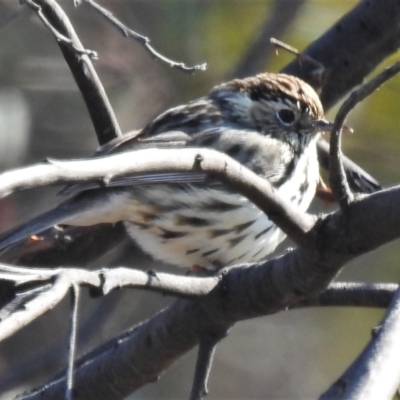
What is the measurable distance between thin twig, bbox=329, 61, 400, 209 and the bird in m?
1.17

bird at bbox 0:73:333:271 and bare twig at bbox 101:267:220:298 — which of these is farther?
bird at bbox 0:73:333:271

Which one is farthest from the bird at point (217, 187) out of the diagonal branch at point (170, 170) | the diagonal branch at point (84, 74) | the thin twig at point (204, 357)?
the diagonal branch at point (170, 170)

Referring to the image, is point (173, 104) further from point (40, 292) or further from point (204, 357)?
point (40, 292)

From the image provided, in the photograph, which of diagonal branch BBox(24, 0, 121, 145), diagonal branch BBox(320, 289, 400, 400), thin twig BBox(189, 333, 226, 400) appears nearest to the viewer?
diagonal branch BBox(320, 289, 400, 400)

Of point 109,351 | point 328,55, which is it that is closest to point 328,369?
point 328,55

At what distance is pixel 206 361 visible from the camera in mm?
3508

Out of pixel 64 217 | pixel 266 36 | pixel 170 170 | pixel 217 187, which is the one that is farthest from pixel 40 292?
pixel 266 36

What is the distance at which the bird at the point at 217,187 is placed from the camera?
4000 millimetres

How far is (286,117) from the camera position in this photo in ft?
14.9

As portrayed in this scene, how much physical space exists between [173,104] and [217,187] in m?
2.19

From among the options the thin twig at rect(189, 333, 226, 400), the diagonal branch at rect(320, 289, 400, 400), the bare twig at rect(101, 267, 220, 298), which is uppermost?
the bare twig at rect(101, 267, 220, 298)

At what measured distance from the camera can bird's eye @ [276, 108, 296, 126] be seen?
4.51 m

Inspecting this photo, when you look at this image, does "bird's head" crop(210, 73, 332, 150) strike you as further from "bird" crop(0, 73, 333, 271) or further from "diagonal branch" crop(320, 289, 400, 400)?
"diagonal branch" crop(320, 289, 400, 400)

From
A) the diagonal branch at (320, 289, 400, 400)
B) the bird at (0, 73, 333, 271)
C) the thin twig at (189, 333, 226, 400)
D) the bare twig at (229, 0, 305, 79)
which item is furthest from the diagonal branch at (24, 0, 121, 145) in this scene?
the diagonal branch at (320, 289, 400, 400)
